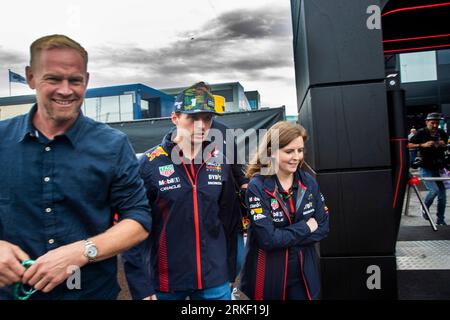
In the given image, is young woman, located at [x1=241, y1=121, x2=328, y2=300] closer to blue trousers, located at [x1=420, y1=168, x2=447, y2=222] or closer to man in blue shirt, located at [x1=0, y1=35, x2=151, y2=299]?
man in blue shirt, located at [x1=0, y1=35, x2=151, y2=299]

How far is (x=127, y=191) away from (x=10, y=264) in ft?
1.43

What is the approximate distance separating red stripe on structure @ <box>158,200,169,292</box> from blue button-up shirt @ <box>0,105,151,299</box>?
18.3 inches

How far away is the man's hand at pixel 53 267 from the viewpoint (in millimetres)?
1100

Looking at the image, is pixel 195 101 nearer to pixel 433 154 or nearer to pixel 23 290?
pixel 23 290

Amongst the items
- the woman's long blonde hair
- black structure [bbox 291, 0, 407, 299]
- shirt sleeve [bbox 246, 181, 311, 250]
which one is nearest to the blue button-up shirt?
shirt sleeve [bbox 246, 181, 311, 250]

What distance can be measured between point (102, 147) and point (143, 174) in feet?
1.89

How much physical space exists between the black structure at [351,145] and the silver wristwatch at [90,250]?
74.8 inches

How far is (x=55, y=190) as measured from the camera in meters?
1.24

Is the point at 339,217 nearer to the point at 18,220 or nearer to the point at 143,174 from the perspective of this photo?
the point at 143,174

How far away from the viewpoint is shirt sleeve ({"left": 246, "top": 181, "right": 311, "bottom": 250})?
183 cm

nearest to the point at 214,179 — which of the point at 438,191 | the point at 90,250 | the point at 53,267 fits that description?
the point at 90,250

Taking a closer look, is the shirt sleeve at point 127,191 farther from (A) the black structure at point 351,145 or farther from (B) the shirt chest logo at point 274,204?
(A) the black structure at point 351,145

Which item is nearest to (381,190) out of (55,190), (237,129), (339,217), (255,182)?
(339,217)

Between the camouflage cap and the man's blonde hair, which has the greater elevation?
the man's blonde hair
